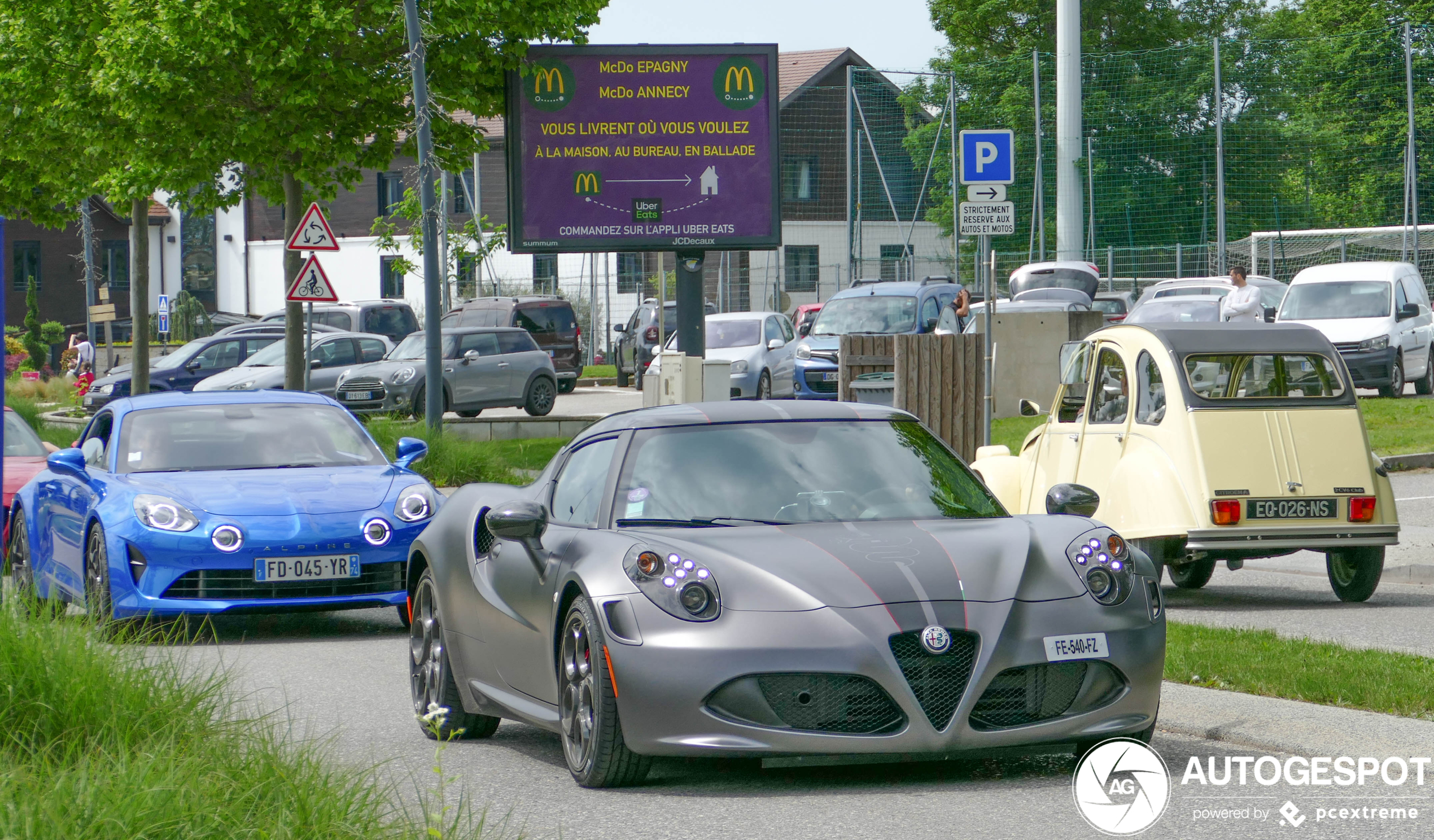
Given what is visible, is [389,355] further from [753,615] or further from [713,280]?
[713,280]

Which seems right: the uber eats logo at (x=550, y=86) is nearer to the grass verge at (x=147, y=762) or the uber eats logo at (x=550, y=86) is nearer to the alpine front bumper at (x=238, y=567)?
the alpine front bumper at (x=238, y=567)

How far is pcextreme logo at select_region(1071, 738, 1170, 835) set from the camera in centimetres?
543

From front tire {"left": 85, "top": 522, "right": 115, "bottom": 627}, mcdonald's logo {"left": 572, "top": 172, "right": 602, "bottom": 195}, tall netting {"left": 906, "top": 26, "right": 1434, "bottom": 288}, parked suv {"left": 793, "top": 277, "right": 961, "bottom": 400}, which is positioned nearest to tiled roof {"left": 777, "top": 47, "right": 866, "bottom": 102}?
tall netting {"left": 906, "top": 26, "right": 1434, "bottom": 288}

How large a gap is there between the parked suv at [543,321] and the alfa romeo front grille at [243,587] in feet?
95.1

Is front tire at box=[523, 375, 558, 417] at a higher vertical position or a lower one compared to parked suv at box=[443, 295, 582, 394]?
lower

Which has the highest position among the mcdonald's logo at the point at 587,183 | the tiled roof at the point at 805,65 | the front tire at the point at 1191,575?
the tiled roof at the point at 805,65

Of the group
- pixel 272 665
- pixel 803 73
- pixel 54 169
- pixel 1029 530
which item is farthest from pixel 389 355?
pixel 803 73

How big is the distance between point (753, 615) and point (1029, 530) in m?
1.13

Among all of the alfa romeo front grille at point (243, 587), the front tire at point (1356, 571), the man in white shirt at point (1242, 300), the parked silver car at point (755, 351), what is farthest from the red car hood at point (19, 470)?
the man in white shirt at point (1242, 300)

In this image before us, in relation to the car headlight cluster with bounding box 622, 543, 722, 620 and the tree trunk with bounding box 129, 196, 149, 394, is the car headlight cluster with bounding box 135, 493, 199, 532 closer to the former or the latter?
the car headlight cluster with bounding box 622, 543, 722, 620

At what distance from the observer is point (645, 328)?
3941 centimetres

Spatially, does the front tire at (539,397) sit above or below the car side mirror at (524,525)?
below

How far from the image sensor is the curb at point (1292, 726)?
6379mm

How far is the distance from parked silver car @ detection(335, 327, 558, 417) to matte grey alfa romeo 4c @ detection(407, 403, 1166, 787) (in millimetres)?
23158
